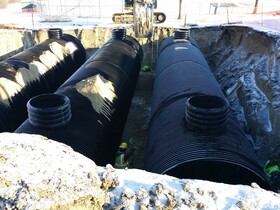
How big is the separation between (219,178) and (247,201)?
2130mm

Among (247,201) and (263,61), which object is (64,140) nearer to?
(247,201)

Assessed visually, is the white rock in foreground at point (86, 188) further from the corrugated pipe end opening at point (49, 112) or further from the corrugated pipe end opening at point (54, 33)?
the corrugated pipe end opening at point (54, 33)

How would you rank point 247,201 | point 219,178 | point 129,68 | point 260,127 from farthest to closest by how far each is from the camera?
point 129,68
point 260,127
point 219,178
point 247,201

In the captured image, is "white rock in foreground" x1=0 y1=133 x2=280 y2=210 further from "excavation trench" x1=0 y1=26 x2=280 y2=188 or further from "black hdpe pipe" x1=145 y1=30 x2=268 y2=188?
"excavation trench" x1=0 y1=26 x2=280 y2=188

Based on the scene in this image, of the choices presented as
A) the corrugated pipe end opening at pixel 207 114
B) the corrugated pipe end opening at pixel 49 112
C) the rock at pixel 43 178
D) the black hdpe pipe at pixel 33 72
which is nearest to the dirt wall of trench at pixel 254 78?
the corrugated pipe end opening at pixel 207 114

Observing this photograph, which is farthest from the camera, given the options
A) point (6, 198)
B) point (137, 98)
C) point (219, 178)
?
point (137, 98)

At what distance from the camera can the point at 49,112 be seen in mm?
6535

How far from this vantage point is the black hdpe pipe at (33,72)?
9.48 meters

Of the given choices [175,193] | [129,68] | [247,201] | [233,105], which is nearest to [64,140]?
[175,193]

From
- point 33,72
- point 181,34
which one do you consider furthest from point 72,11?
point 33,72

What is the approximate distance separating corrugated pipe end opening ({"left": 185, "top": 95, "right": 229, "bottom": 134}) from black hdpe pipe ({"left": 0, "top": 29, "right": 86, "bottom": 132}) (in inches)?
237

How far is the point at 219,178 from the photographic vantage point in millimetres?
5652

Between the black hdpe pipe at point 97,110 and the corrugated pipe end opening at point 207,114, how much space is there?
2529 mm

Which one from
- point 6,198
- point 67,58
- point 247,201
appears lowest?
point 67,58
